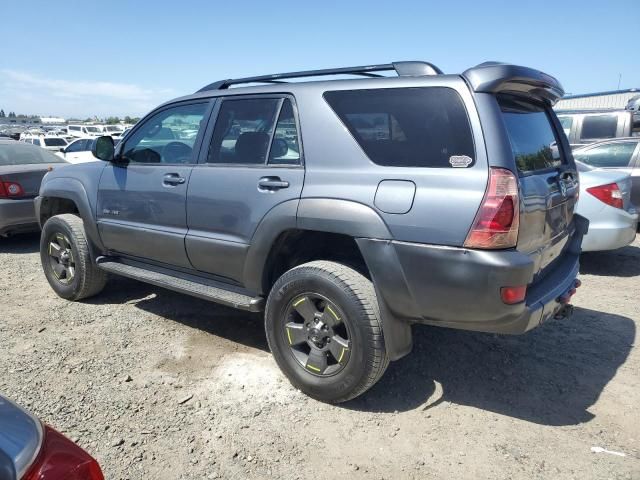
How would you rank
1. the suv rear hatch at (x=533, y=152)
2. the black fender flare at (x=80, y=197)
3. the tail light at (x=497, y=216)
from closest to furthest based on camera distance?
the tail light at (x=497, y=216)
the suv rear hatch at (x=533, y=152)
the black fender flare at (x=80, y=197)

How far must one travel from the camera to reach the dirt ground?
262 cm

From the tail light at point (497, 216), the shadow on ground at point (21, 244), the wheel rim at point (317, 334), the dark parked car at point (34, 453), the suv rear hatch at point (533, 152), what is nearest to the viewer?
the dark parked car at point (34, 453)

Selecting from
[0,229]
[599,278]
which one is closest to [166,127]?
[0,229]

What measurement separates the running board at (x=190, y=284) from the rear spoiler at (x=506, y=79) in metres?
1.89

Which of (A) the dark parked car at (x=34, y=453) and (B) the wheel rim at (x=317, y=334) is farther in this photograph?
(B) the wheel rim at (x=317, y=334)

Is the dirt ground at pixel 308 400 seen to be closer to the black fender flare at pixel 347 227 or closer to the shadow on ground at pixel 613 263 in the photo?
the black fender flare at pixel 347 227

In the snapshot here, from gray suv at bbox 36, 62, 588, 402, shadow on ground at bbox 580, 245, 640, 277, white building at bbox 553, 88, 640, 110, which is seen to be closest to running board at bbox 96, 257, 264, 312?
gray suv at bbox 36, 62, 588, 402

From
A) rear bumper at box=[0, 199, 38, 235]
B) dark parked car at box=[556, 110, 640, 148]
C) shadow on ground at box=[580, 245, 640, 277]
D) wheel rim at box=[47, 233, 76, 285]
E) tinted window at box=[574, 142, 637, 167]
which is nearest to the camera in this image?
wheel rim at box=[47, 233, 76, 285]

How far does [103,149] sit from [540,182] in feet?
11.2

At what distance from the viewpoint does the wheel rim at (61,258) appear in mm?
4797

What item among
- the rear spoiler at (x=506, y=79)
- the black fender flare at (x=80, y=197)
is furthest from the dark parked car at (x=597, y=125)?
the black fender flare at (x=80, y=197)

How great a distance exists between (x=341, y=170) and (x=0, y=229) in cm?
557

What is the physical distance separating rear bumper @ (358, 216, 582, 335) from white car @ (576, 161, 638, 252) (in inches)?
120

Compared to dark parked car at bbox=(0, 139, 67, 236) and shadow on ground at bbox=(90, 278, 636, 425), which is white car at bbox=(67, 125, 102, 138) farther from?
shadow on ground at bbox=(90, 278, 636, 425)
